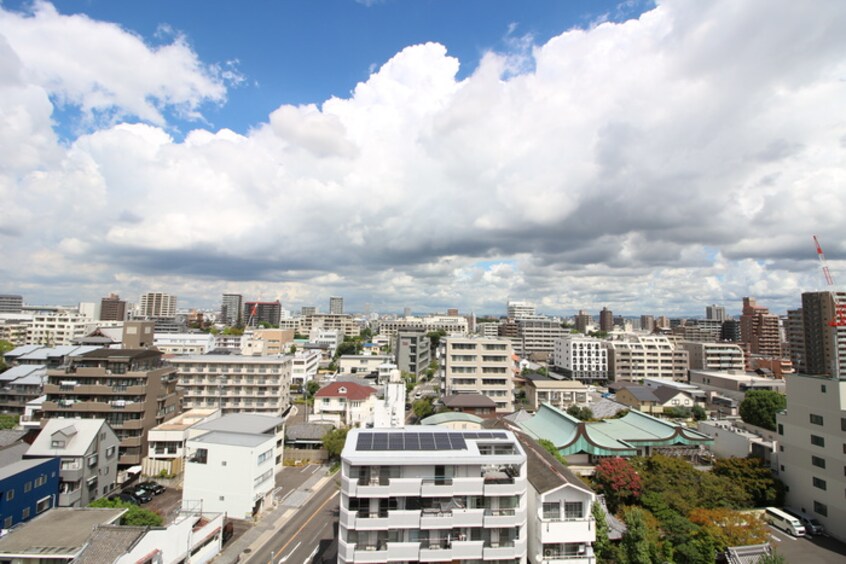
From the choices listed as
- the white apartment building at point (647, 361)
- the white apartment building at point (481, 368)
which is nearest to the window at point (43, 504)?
the white apartment building at point (481, 368)

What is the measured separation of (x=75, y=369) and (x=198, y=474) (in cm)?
2236

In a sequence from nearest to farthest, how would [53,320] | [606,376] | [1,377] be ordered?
[1,377], [606,376], [53,320]

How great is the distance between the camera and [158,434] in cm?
4238

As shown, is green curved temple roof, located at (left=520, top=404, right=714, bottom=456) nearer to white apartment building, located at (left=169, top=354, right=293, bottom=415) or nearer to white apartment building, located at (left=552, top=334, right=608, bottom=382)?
white apartment building, located at (left=169, top=354, right=293, bottom=415)

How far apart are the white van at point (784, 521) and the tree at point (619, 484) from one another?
395 inches

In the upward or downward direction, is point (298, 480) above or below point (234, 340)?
below

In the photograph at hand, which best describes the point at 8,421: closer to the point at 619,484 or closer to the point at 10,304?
the point at 619,484

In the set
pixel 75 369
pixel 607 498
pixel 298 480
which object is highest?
pixel 75 369

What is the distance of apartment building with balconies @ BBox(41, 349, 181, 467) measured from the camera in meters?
43.0

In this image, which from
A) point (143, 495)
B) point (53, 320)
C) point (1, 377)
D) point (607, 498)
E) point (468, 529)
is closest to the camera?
point (468, 529)

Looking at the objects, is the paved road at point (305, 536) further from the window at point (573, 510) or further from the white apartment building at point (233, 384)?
the white apartment building at point (233, 384)

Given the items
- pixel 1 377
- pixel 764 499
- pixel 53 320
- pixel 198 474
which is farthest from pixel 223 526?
pixel 53 320

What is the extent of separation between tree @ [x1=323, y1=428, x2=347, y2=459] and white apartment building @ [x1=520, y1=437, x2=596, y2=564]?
2522 cm

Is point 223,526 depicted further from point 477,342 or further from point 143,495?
point 477,342
